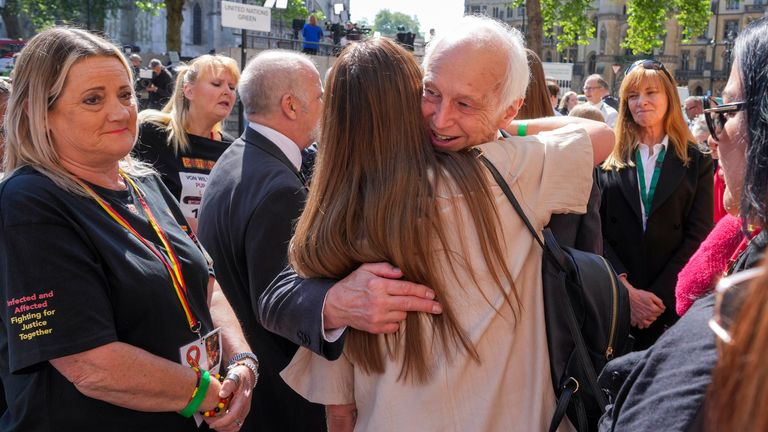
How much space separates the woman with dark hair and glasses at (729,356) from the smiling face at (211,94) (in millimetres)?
4139

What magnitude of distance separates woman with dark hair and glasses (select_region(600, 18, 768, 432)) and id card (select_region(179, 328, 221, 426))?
135 cm

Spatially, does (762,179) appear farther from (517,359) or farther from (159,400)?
(159,400)

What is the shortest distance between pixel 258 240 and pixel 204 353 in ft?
1.95

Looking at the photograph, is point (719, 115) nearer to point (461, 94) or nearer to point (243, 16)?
point (461, 94)

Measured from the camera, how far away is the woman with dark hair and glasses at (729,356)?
89cm

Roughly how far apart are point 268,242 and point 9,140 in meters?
1.01

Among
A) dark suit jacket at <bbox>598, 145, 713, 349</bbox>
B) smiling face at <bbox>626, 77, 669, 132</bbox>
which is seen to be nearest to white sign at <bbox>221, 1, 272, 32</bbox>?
smiling face at <bbox>626, 77, 669, 132</bbox>

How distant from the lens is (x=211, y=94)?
5.07 m

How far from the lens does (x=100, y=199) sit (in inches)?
83.8

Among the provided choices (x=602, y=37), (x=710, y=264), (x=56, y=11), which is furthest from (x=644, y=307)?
(x=602, y=37)

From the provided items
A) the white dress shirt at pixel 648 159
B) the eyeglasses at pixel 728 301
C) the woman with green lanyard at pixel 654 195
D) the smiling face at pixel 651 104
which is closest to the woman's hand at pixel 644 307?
the woman with green lanyard at pixel 654 195

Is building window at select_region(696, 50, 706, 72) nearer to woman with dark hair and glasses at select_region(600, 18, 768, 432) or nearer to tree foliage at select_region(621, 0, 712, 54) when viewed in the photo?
tree foliage at select_region(621, 0, 712, 54)

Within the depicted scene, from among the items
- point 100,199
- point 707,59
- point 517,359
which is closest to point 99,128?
point 100,199

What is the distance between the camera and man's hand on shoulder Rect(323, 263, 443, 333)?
1.75m
